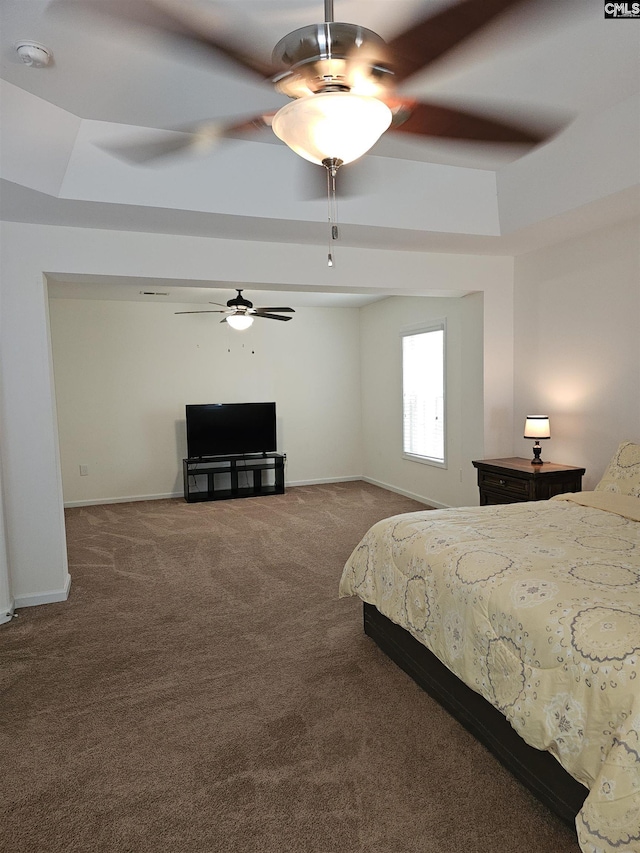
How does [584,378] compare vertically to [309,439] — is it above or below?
above

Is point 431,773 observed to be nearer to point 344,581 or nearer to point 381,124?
point 344,581

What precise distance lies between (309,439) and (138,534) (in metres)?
3.21

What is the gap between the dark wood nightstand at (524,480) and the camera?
161 inches

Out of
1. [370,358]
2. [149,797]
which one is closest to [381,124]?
→ [149,797]

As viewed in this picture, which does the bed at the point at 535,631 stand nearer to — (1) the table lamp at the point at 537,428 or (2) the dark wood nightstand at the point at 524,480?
(2) the dark wood nightstand at the point at 524,480

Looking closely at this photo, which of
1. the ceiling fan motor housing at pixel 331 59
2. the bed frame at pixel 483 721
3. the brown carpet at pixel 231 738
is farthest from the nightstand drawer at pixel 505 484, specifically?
the ceiling fan motor housing at pixel 331 59

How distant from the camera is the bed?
59.0 inches

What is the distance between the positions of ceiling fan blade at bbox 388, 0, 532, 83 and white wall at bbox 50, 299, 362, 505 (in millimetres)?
6036

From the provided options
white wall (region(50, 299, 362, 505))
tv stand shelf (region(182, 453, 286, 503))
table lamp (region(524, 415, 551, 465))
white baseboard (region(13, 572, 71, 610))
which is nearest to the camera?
white baseboard (region(13, 572, 71, 610))

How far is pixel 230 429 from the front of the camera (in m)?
7.40

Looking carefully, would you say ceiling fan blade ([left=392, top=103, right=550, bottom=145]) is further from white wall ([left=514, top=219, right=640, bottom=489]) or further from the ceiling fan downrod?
white wall ([left=514, top=219, right=640, bottom=489])

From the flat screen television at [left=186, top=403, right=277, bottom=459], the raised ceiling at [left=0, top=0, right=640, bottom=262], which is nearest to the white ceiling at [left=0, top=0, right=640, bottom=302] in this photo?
the raised ceiling at [left=0, top=0, right=640, bottom=262]

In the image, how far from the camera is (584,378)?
4215 millimetres

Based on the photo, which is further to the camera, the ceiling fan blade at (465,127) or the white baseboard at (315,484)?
the white baseboard at (315,484)
